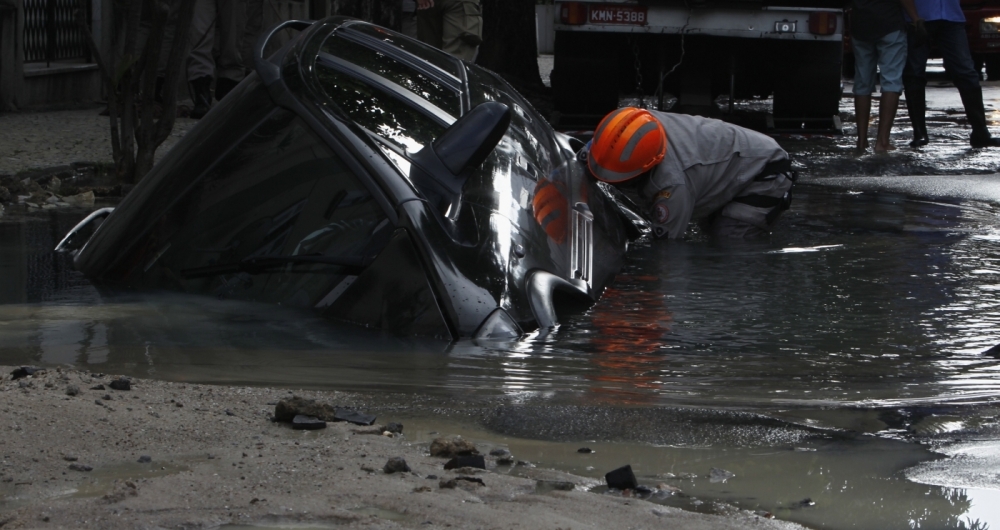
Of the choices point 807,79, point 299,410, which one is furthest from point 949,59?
point 299,410

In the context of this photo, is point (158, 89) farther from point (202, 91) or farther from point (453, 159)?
point (453, 159)

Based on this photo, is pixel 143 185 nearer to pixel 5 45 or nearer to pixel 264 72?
pixel 264 72

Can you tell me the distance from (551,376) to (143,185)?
1.79 metres

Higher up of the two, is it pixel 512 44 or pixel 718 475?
pixel 512 44

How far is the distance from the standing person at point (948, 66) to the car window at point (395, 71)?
6876 millimetres

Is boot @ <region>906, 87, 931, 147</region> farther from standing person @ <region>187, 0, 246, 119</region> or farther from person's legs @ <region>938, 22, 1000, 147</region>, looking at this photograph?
standing person @ <region>187, 0, 246, 119</region>

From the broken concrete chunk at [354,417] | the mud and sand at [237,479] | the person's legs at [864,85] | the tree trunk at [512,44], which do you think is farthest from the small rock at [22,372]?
the tree trunk at [512,44]

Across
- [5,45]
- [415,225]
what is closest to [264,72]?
[415,225]

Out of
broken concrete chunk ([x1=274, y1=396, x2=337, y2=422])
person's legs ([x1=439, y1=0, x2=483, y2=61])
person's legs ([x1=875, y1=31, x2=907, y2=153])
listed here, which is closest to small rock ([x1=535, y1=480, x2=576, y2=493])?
broken concrete chunk ([x1=274, y1=396, x2=337, y2=422])

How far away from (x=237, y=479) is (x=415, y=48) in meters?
3.28

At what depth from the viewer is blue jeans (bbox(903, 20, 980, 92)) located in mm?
10953

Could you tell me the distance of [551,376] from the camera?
376 cm

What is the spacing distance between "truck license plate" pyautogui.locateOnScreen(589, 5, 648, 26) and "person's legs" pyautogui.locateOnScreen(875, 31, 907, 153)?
2013 millimetres

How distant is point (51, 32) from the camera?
14.0 m
